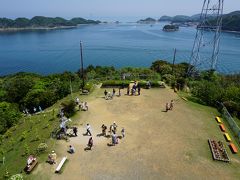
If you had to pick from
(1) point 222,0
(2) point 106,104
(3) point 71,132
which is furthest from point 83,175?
(1) point 222,0

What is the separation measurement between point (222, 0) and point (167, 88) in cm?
Answer: 2182

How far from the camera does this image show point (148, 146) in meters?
20.3

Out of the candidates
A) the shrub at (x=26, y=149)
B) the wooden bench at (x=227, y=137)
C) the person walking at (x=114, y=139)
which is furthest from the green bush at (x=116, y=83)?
the shrub at (x=26, y=149)

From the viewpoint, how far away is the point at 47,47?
440ft

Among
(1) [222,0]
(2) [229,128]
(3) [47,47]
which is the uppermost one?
(1) [222,0]

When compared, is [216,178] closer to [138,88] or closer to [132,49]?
[138,88]

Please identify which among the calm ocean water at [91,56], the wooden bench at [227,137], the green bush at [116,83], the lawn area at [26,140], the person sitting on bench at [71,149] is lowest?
the calm ocean water at [91,56]

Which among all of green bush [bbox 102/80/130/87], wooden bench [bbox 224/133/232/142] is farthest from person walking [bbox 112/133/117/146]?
green bush [bbox 102/80/130/87]

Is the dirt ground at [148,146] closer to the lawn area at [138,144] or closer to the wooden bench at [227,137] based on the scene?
the lawn area at [138,144]

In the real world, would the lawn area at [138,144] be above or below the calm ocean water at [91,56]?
above

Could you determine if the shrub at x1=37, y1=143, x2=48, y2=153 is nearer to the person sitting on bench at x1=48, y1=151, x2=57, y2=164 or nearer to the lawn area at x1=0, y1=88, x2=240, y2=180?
the lawn area at x1=0, y1=88, x2=240, y2=180

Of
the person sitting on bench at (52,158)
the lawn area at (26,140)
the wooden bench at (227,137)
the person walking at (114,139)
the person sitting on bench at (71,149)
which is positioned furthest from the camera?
the wooden bench at (227,137)

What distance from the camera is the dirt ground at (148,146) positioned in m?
17.5

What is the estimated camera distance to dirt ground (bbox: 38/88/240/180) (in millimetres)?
17453
